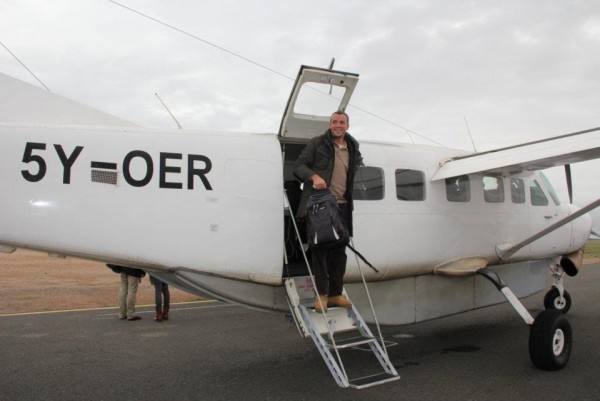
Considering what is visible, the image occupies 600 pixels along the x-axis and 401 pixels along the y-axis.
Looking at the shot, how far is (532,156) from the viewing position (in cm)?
656

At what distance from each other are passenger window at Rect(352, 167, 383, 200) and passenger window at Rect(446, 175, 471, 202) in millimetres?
1319

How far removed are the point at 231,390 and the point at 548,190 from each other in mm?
6786

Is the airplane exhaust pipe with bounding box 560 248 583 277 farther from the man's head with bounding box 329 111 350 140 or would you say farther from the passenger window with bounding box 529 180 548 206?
the man's head with bounding box 329 111 350 140

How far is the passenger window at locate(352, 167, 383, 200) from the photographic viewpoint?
6426 millimetres

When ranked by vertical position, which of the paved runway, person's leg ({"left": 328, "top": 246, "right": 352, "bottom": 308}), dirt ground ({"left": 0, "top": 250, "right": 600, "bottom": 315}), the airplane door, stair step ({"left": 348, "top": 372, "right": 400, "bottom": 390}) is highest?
the airplane door

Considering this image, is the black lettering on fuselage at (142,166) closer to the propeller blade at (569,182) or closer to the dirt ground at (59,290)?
the propeller blade at (569,182)

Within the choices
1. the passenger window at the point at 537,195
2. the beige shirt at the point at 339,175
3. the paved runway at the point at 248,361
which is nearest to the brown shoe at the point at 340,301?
the paved runway at the point at 248,361

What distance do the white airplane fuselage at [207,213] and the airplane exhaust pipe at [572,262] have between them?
323 centimetres

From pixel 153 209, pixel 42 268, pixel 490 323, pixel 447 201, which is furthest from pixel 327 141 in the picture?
pixel 42 268

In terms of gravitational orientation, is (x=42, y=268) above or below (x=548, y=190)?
below

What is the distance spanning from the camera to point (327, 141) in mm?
5531

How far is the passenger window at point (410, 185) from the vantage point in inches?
267

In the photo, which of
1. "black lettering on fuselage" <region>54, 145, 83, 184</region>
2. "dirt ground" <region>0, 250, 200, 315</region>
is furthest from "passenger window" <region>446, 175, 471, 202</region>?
"dirt ground" <region>0, 250, 200, 315</region>

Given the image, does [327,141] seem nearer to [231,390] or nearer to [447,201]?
[447,201]
